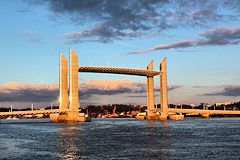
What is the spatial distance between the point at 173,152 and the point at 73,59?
9379cm

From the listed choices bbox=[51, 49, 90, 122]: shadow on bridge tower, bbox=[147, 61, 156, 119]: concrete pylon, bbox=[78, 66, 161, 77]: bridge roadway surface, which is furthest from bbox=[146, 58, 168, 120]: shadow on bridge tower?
bbox=[51, 49, 90, 122]: shadow on bridge tower

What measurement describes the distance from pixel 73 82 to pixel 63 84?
312 centimetres

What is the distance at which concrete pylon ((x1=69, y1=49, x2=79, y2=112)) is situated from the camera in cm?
12200

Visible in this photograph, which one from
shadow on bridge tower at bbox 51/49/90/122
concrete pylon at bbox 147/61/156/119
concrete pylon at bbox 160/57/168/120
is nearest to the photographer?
shadow on bridge tower at bbox 51/49/90/122

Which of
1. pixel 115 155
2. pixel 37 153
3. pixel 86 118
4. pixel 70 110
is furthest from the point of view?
pixel 86 118

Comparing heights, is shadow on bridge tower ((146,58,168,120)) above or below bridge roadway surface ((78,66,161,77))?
below

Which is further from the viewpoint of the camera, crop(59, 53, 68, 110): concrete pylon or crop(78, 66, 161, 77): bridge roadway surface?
crop(78, 66, 161, 77): bridge roadway surface

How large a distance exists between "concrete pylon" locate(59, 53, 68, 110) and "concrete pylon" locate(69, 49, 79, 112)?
8.46 ft

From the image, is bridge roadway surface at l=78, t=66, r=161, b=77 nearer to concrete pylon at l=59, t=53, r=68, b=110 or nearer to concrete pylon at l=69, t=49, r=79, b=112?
concrete pylon at l=69, t=49, r=79, b=112

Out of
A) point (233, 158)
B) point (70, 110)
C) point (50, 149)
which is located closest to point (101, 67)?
point (70, 110)

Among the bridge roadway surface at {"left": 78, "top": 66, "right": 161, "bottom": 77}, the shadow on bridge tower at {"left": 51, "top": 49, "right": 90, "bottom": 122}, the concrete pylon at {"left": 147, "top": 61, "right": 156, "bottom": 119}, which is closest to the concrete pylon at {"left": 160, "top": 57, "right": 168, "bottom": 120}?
the bridge roadway surface at {"left": 78, "top": 66, "right": 161, "bottom": 77}

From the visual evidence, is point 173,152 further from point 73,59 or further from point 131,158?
point 73,59

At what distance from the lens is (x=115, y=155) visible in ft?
114

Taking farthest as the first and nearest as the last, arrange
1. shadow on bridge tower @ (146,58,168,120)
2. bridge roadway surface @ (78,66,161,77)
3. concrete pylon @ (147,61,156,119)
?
1. concrete pylon @ (147,61,156,119)
2. shadow on bridge tower @ (146,58,168,120)
3. bridge roadway surface @ (78,66,161,77)
